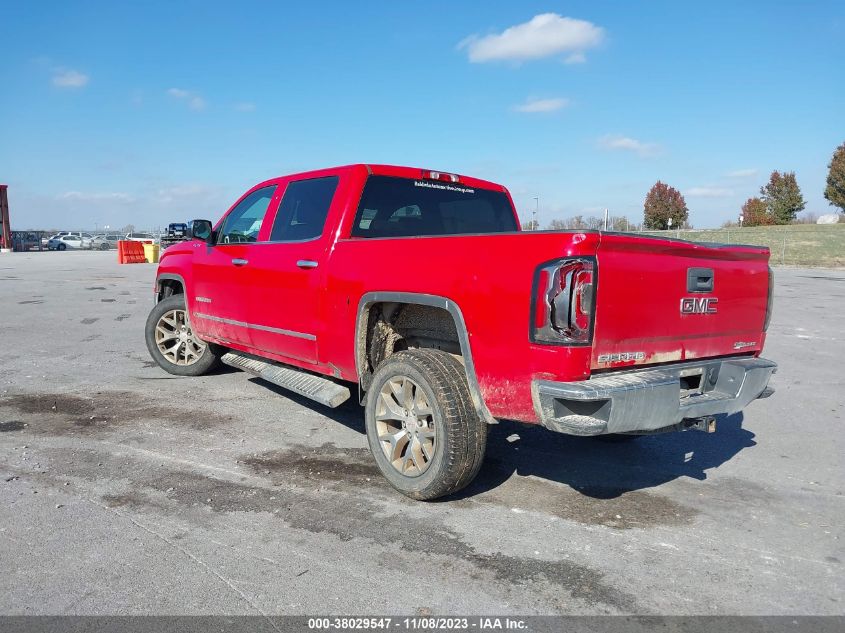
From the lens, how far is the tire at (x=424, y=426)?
3.65 metres

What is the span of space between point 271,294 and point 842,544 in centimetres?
409

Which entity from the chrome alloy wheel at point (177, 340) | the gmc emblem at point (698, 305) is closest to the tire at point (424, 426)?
the gmc emblem at point (698, 305)

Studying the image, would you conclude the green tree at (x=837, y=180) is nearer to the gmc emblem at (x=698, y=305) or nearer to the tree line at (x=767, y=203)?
the tree line at (x=767, y=203)

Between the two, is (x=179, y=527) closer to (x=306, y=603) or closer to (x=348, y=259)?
(x=306, y=603)

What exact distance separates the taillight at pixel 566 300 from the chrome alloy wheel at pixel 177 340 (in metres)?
4.89

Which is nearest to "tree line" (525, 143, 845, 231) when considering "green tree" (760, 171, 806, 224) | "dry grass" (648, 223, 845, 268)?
"green tree" (760, 171, 806, 224)

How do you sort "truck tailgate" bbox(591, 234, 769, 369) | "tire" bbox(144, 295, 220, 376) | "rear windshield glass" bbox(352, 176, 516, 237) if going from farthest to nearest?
"tire" bbox(144, 295, 220, 376)
"rear windshield glass" bbox(352, 176, 516, 237)
"truck tailgate" bbox(591, 234, 769, 369)

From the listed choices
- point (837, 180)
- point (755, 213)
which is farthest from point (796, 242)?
point (755, 213)

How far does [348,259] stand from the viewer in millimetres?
4477

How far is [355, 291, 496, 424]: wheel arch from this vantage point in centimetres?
363

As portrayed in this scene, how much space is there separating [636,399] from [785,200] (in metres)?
75.1

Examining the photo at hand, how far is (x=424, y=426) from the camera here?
389cm

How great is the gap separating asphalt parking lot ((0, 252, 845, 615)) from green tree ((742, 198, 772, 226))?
73.1 meters

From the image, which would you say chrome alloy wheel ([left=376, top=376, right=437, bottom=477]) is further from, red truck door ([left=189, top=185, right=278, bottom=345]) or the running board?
red truck door ([left=189, top=185, right=278, bottom=345])
